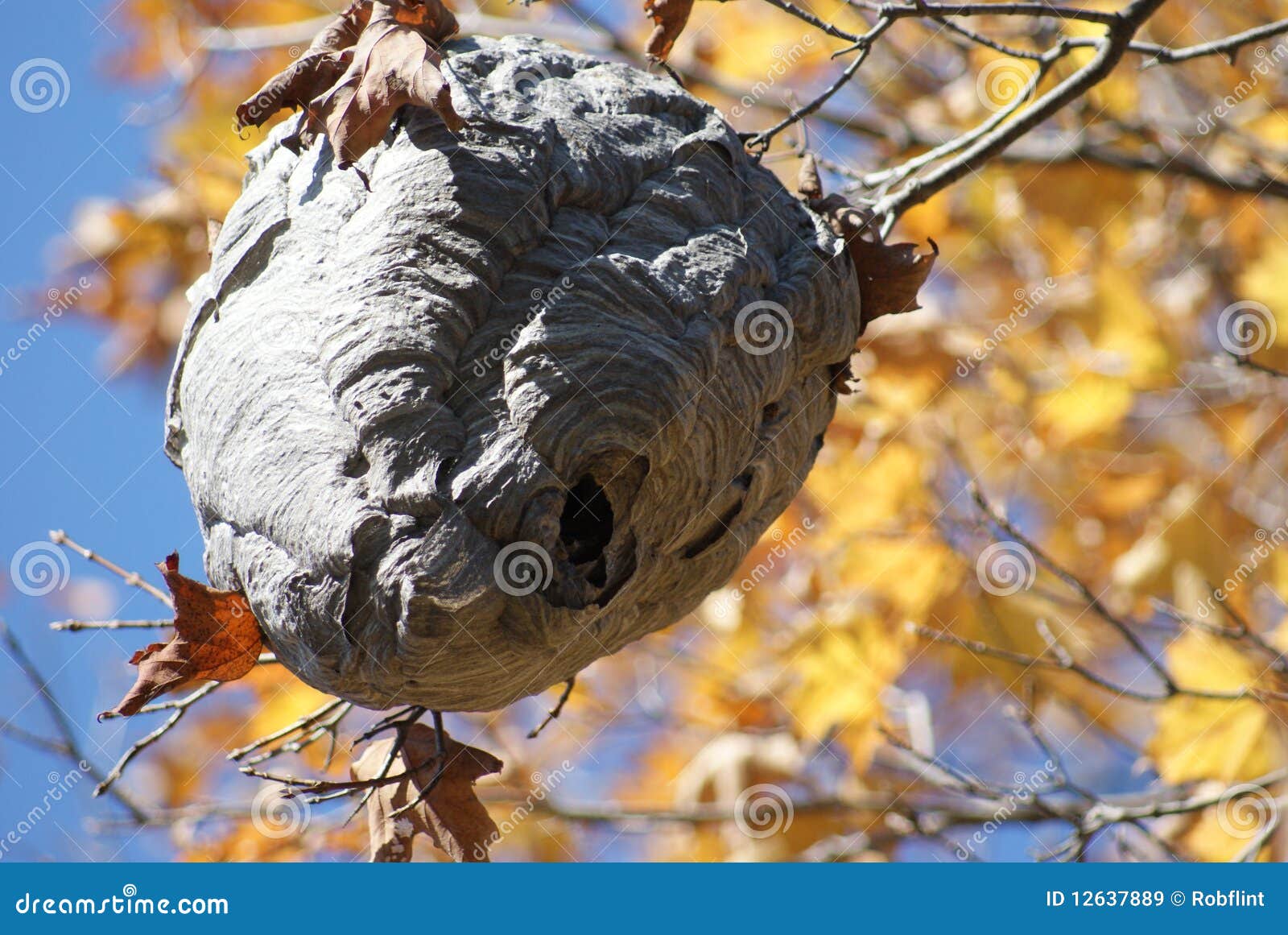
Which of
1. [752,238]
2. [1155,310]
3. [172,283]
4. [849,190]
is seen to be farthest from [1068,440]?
[172,283]

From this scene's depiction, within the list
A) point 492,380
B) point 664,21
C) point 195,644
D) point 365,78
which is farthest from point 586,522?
point 664,21

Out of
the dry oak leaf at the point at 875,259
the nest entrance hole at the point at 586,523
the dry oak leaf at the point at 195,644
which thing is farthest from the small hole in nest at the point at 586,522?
the dry oak leaf at the point at 875,259

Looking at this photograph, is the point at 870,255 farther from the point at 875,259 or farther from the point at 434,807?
the point at 434,807

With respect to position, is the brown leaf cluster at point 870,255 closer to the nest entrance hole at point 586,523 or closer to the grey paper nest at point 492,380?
the grey paper nest at point 492,380

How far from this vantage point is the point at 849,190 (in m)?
2.69

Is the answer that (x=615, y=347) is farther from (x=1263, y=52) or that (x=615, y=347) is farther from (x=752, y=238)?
(x=1263, y=52)

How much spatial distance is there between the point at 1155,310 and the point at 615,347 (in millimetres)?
3723

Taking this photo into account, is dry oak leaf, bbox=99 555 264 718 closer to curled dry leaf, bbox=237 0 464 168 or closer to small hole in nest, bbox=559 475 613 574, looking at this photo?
small hole in nest, bbox=559 475 613 574

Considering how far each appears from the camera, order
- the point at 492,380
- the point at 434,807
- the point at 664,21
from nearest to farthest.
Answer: the point at 492,380
the point at 664,21
the point at 434,807

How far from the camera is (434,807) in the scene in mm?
2441

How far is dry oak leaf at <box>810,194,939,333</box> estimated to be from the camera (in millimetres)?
2373

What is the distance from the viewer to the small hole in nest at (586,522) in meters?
1.98

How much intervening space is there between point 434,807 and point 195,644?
640 mm

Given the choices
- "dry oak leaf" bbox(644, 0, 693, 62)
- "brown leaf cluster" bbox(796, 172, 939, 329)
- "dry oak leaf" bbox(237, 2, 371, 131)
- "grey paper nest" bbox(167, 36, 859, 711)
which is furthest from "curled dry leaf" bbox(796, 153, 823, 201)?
"dry oak leaf" bbox(237, 2, 371, 131)
